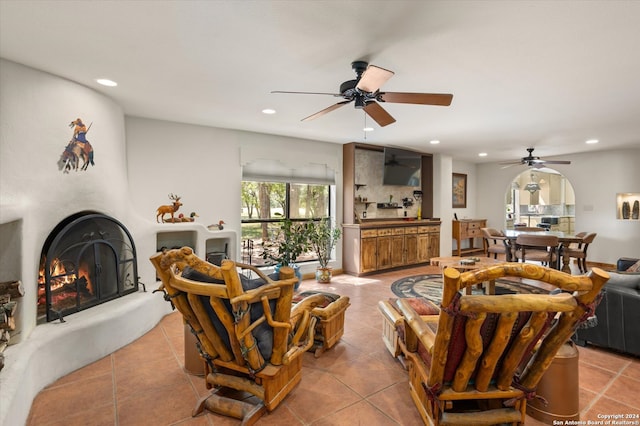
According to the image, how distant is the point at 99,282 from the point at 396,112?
12.5 feet

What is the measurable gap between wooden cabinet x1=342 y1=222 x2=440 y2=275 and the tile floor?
9.37 ft

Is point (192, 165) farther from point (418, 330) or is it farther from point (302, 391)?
point (418, 330)

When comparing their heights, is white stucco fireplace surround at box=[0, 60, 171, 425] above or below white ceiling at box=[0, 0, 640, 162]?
below

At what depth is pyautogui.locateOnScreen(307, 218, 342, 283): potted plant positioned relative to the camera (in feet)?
18.1

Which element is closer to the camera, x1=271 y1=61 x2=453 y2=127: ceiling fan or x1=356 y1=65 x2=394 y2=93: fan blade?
x1=356 y1=65 x2=394 y2=93: fan blade

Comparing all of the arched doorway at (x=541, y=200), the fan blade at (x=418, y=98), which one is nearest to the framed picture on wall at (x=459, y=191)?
the arched doorway at (x=541, y=200)

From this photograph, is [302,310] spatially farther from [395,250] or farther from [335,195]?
[395,250]

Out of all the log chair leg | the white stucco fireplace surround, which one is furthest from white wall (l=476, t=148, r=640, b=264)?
the white stucco fireplace surround

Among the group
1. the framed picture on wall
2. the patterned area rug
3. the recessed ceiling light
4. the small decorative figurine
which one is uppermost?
the recessed ceiling light

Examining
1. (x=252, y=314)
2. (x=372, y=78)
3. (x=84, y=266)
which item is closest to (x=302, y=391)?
(x=252, y=314)

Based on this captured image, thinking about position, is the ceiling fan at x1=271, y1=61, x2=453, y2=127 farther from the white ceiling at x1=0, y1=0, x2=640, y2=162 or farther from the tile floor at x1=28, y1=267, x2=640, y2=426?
the tile floor at x1=28, y1=267, x2=640, y2=426

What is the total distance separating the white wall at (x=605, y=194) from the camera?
670 centimetres

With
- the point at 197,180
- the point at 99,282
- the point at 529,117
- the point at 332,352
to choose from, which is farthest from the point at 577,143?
the point at 99,282

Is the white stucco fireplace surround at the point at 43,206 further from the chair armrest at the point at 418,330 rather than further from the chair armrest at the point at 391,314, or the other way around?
the chair armrest at the point at 391,314
